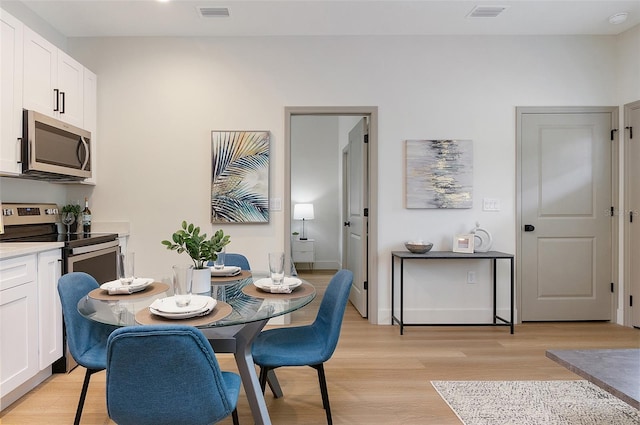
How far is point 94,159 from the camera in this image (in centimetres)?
352

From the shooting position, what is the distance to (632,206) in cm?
356

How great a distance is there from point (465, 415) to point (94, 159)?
367 centimetres

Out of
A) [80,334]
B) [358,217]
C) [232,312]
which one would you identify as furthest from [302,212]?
[232,312]

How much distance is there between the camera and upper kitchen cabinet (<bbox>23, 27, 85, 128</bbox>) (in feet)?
8.70

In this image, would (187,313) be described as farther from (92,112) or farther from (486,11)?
(486,11)

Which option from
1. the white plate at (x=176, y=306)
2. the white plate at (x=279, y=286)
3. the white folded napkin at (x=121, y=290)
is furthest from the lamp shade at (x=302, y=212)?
the white plate at (x=176, y=306)

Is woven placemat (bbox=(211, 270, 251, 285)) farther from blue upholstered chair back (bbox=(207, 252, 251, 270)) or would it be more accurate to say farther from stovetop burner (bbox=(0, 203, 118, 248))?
stovetop burner (bbox=(0, 203, 118, 248))

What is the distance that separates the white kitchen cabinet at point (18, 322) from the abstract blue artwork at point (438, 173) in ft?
9.92

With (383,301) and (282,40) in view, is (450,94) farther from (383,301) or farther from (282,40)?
(383,301)

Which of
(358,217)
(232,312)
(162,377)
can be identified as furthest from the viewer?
(358,217)

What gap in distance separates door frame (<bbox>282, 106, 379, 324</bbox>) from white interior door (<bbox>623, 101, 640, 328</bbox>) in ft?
7.95

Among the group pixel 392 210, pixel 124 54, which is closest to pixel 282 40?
pixel 124 54

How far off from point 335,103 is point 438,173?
1219mm

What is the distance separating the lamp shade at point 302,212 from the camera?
6.56 m
